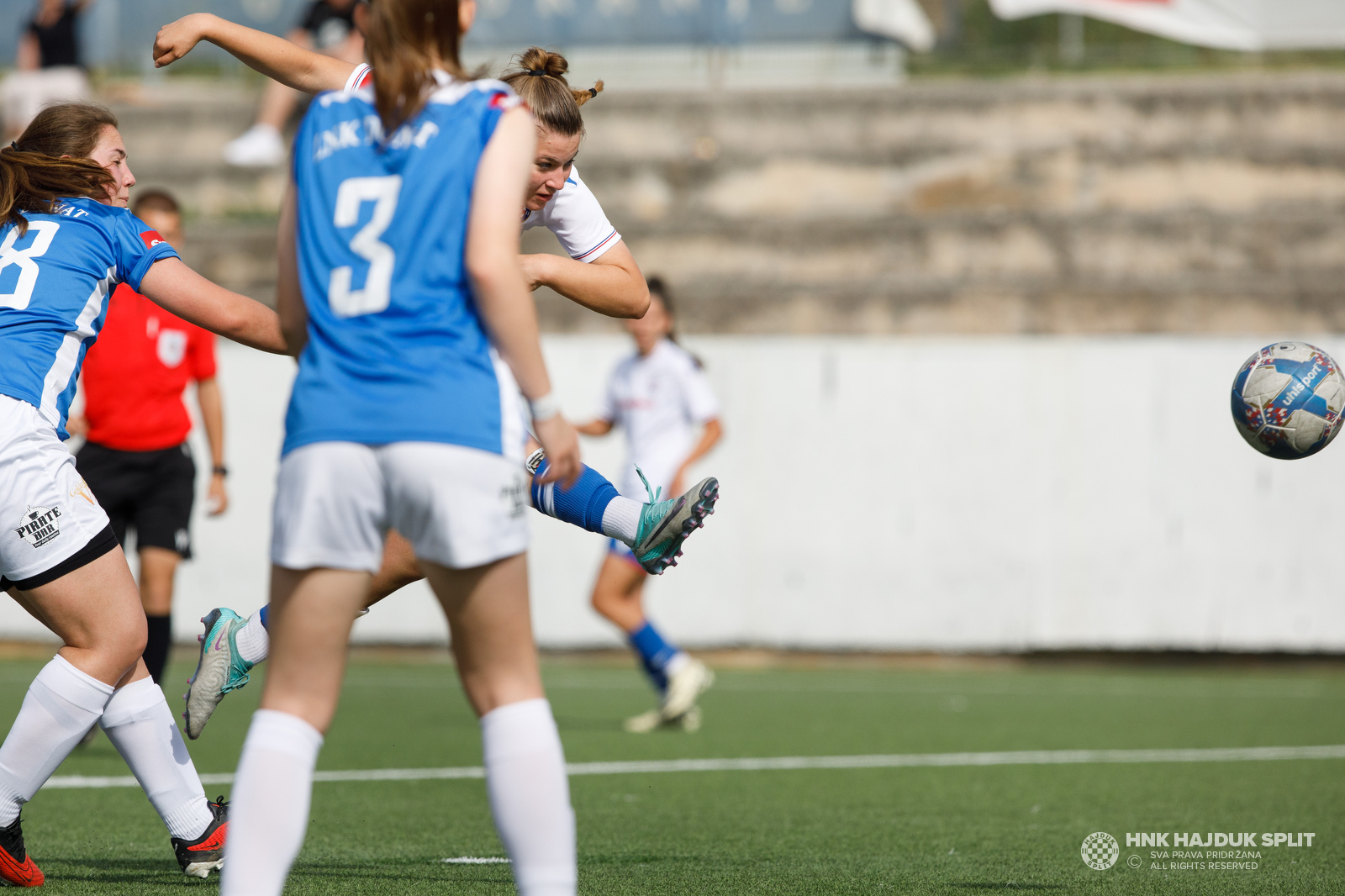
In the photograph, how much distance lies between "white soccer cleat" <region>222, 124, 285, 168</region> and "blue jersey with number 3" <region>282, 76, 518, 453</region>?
12.8 m

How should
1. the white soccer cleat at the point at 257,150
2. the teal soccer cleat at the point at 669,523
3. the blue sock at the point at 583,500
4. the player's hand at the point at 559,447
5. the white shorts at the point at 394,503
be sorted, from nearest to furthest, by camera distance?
the white shorts at the point at 394,503 < the player's hand at the point at 559,447 < the teal soccer cleat at the point at 669,523 < the blue sock at the point at 583,500 < the white soccer cleat at the point at 257,150

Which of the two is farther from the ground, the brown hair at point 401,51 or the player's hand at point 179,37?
the player's hand at point 179,37

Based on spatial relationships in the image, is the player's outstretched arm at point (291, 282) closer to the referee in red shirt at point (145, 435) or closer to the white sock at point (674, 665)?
the referee in red shirt at point (145, 435)

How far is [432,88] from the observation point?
9.33 ft

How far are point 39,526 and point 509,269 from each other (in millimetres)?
1805

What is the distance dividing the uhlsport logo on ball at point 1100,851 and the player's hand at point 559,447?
2556mm

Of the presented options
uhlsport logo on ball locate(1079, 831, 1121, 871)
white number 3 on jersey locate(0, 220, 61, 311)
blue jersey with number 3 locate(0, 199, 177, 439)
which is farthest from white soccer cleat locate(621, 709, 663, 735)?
white number 3 on jersey locate(0, 220, 61, 311)

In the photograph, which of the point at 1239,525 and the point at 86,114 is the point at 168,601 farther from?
the point at 1239,525

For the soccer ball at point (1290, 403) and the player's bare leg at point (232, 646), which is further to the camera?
the soccer ball at point (1290, 403)

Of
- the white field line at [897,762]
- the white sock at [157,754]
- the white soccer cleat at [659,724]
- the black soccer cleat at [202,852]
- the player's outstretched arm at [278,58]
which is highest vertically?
the player's outstretched arm at [278,58]

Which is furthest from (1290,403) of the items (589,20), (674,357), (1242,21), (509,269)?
(589,20)

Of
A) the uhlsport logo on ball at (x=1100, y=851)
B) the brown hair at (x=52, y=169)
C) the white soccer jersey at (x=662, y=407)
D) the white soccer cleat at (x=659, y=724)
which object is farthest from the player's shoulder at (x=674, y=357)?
the brown hair at (x=52, y=169)

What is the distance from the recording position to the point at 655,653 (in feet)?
26.9

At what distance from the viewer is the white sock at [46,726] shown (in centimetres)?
394
